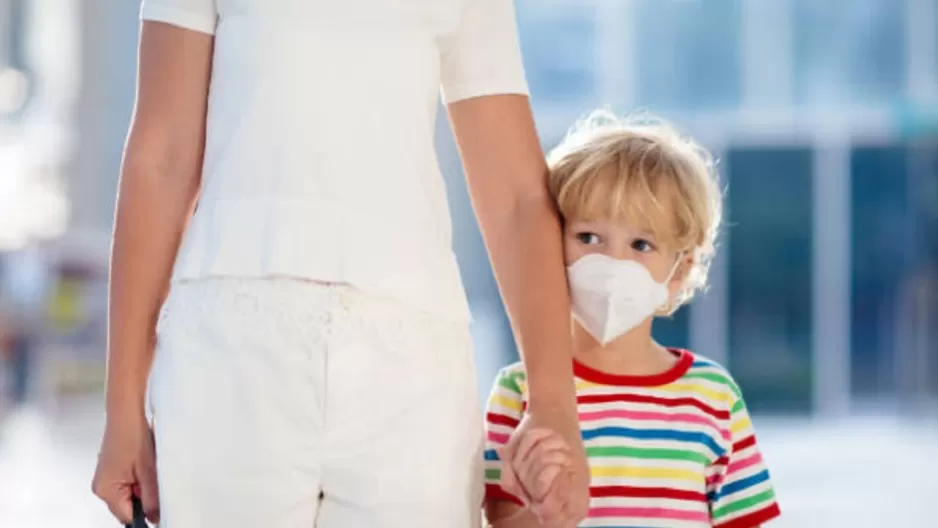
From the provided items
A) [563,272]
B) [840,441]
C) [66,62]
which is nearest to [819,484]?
[840,441]

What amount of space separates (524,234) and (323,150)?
242 millimetres

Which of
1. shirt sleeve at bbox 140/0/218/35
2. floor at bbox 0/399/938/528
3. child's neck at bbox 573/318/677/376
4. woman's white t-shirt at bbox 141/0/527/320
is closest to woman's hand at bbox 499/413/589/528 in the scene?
woman's white t-shirt at bbox 141/0/527/320

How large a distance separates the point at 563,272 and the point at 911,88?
7.56 meters

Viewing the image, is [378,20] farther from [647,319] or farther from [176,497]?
[647,319]

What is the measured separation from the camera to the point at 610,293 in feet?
5.04

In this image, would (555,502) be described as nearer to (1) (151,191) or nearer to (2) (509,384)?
(2) (509,384)

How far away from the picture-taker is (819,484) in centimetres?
547

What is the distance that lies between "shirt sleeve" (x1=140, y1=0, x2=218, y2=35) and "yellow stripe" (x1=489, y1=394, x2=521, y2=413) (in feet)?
1.77

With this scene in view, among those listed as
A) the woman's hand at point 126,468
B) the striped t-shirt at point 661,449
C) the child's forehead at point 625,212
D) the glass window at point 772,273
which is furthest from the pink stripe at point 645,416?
the glass window at point 772,273

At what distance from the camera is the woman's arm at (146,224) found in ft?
4.03

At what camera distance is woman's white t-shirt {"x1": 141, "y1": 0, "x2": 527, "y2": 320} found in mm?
1186

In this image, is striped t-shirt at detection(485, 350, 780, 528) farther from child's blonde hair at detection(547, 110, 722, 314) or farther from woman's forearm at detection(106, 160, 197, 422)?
woman's forearm at detection(106, 160, 197, 422)

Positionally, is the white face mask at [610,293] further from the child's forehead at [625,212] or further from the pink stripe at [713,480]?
the pink stripe at [713,480]

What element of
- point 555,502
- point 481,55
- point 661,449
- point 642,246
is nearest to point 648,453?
point 661,449
